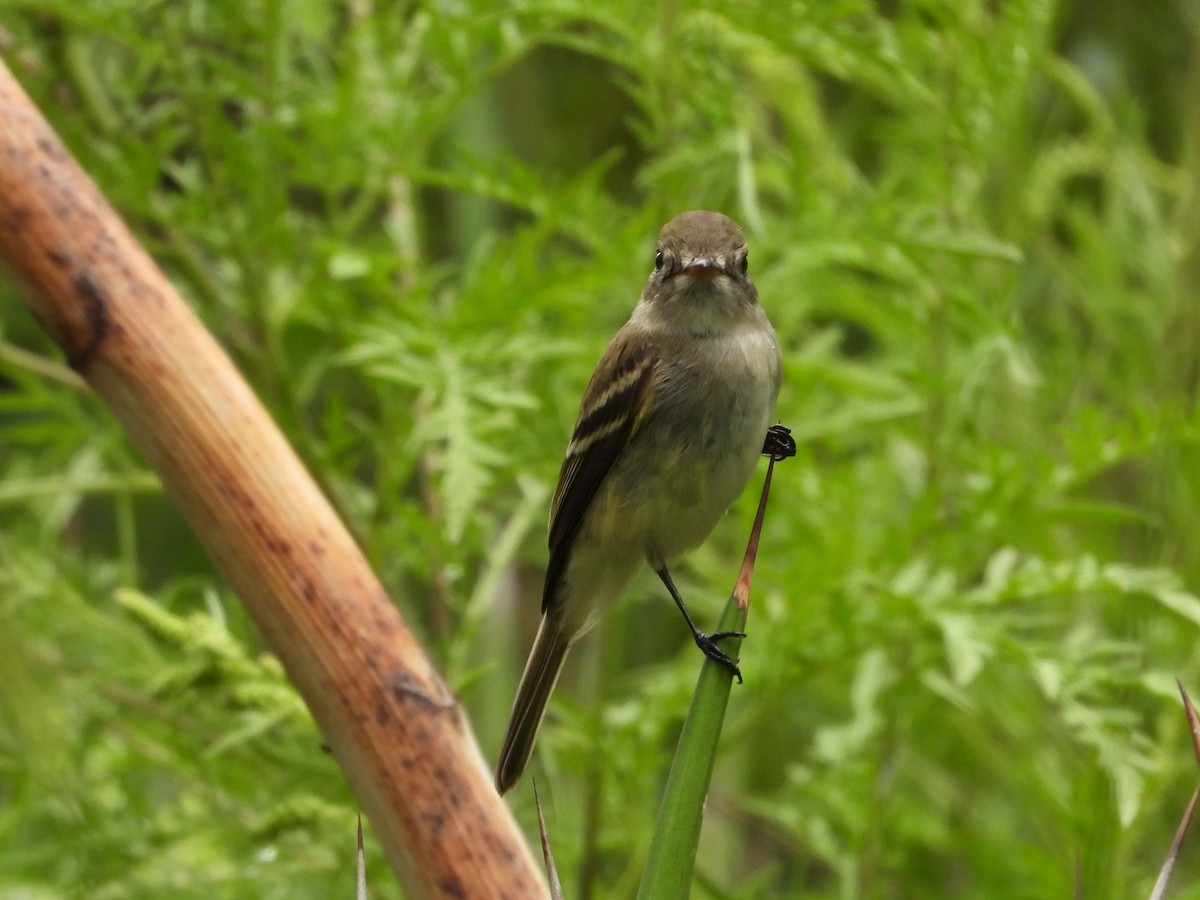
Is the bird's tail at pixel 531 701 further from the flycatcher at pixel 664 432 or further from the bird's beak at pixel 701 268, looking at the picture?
the bird's beak at pixel 701 268

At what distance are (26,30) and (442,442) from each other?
1.01 m

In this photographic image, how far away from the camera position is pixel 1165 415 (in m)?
1.62

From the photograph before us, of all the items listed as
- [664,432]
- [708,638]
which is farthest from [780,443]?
[708,638]

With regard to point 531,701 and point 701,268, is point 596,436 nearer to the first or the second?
point 701,268

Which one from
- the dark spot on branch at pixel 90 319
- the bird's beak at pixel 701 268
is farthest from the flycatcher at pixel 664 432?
the dark spot on branch at pixel 90 319

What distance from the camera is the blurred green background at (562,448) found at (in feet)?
6.90

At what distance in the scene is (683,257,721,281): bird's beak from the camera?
2180 millimetres

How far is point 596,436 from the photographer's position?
7.45 ft

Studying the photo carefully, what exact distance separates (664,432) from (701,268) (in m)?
0.27

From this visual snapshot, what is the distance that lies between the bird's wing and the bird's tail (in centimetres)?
6

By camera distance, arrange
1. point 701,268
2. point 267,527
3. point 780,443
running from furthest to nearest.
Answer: point 780,443, point 701,268, point 267,527

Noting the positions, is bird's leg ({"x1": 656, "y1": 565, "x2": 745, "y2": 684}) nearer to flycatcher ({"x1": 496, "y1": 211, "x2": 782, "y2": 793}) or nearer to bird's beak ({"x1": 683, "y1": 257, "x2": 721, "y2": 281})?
flycatcher ({"x1": 496, "y1": 211, "x2": 782, "y2": 793})

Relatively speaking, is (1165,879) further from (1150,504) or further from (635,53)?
(635,53)

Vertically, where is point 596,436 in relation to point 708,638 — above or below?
above
